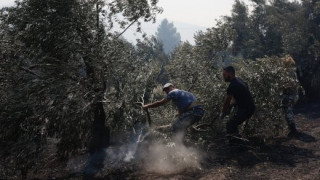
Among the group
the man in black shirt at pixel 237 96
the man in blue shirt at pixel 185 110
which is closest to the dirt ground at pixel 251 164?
the man in black shirt at pixel 237 96

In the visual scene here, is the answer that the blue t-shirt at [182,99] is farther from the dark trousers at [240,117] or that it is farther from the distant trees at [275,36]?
the distant trees at [275,36]

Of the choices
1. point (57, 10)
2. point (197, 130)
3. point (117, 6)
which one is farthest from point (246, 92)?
point (57, 10)

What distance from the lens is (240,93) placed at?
823 centimetres

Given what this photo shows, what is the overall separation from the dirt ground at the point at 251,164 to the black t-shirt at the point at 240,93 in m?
1.10

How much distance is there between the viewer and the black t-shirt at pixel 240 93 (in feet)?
26.7

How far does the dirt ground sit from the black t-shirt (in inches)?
43.2

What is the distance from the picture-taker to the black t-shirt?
8148 millimetres

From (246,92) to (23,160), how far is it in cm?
516

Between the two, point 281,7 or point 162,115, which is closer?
point 162,115

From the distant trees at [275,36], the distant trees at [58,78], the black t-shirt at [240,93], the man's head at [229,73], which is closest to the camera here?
the distant trees at [58,78]

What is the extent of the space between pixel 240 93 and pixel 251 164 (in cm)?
166

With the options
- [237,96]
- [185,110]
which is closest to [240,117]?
[237,96]

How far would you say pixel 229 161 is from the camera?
814 cm

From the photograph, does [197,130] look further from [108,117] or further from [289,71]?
[289,71]
